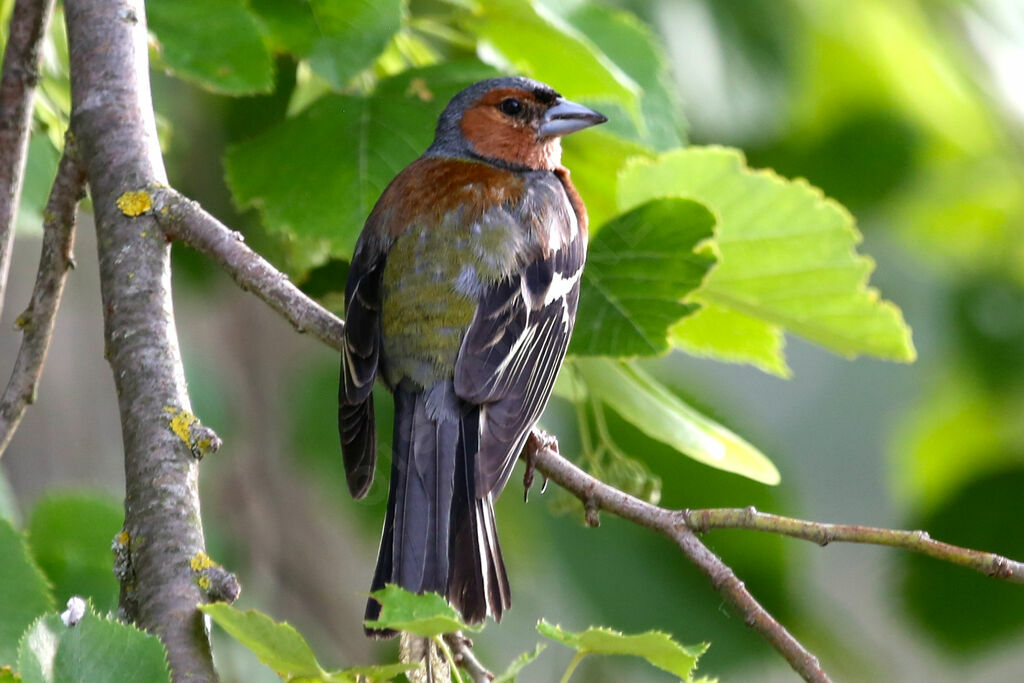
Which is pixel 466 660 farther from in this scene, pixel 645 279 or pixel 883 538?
pixel 645 279

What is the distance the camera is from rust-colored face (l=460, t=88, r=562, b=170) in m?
3.50

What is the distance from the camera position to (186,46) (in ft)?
8.97

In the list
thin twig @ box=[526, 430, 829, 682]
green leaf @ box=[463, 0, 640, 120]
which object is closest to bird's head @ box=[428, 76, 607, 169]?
green leaf @ box=[463, 0, 640, 120]

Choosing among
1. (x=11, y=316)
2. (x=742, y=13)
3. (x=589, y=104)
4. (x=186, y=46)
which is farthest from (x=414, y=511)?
(x=11, y=316)

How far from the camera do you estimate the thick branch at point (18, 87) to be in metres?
2.38

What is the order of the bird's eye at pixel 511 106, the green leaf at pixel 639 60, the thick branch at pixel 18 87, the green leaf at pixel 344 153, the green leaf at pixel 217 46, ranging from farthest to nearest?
1. the bird's eye at pixel 511 106
2. the green leaf at pixel 639 60
3. the green leaf at pixel 344 153
4. the green leaf at pixel 217 46
5. the thick branch at pixel 18 87

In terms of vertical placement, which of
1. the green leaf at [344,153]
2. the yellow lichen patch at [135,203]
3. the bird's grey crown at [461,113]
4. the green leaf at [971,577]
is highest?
the bird's grey crown at [461,113]

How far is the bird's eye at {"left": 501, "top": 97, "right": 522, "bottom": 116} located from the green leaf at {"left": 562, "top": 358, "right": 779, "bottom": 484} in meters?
1.11

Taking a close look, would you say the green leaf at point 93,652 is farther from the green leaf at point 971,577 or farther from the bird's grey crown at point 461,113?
the green leaf at point 971,577

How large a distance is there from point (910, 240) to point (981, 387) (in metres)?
0.71

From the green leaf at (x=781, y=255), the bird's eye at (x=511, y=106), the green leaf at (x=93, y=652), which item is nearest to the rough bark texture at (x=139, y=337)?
the green leaf at (x=93, y=652)

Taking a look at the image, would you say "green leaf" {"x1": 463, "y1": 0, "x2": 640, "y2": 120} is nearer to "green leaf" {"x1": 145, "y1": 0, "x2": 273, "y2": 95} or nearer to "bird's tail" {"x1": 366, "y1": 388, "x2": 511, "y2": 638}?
"green leaf" {"x1": 145, "y1": 0, "x2": 273, "y2": 95}

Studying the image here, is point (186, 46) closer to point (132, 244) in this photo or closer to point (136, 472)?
point (132, 244)

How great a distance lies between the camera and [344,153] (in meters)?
2.88
